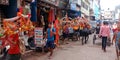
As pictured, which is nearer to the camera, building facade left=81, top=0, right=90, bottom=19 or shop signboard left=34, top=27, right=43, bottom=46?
shop signboard left=34, top=27, right=43, bottom=46

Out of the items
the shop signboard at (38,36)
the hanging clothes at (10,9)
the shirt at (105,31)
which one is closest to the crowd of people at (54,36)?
the shirt at (105,31)

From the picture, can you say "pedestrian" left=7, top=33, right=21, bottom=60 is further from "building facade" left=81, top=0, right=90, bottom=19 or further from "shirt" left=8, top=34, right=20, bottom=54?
"building facade" left=81, top=0, right=90, bottom=19

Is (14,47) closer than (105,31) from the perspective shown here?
Yes

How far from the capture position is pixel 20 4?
19.0m

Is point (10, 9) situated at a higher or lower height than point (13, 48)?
higher

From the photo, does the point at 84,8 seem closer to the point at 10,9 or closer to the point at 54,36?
the point at 10,9

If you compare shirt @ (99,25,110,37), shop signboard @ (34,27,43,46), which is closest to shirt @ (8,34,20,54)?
shop signboard @ (34,27,43,46)

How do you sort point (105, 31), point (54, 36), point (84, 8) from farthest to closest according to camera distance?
1. point (84, 8)
2. point (105, 31)
3. point (54, 36)

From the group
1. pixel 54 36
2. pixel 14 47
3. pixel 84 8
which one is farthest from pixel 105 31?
pixel 84 8

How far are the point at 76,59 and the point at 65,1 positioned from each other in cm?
2507

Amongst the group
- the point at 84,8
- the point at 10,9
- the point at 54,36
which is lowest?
the point at 54,36

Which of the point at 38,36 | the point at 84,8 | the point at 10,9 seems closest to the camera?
the point at 38,36

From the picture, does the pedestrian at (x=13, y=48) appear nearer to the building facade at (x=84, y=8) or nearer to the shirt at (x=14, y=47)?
the shirt at (x=14, y=47)

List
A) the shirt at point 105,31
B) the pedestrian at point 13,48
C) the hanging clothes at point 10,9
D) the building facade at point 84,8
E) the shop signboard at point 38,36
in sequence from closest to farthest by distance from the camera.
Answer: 1. the pedestrian at point 13,48
2. the shop signboard at point 38,36
3. the shirt at point 105,31
4. the hanging clothes at point 10,9
5. the building facade at point 84,8
